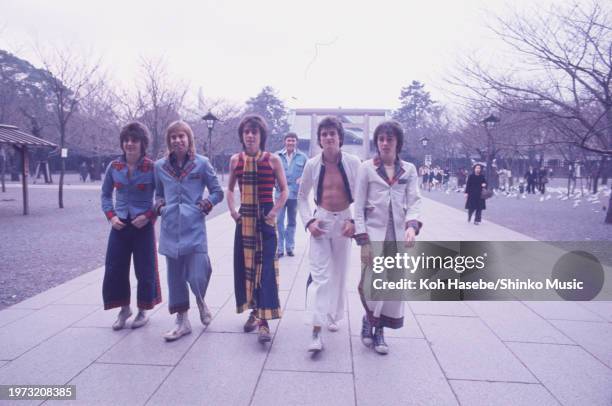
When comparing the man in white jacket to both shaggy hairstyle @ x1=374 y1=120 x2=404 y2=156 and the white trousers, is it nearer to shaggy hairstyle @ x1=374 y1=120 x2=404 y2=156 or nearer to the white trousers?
the white trousers

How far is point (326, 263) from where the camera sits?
3.25 metres

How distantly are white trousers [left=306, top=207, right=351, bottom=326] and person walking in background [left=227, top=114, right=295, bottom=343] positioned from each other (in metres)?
0.33

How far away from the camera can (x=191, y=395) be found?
2.57 m

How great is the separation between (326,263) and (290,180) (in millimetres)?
3058

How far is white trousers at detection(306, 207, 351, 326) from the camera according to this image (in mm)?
3221

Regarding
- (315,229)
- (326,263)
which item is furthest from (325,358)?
(315,229)

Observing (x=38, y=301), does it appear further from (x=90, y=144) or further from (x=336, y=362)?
(x=90, y=144)

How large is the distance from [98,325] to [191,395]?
162cm

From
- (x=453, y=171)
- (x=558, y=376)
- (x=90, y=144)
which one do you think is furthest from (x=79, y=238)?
(x=453, y=171)

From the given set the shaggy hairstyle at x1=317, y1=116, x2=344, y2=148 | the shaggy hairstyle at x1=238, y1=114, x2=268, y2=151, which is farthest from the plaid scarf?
the shaggy hairstyle at x1=317, y1=116, x2=344, y2=148

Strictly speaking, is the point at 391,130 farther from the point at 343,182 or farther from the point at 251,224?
the point at 251,224

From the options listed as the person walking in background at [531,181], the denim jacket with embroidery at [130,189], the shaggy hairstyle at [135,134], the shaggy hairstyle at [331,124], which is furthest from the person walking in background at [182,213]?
the person walking in background at [531,181]

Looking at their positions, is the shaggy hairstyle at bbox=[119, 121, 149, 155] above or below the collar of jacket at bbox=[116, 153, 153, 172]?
above

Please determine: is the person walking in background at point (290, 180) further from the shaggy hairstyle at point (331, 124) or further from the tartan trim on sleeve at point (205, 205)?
the shaggy hairstyle at point (331, 124)
